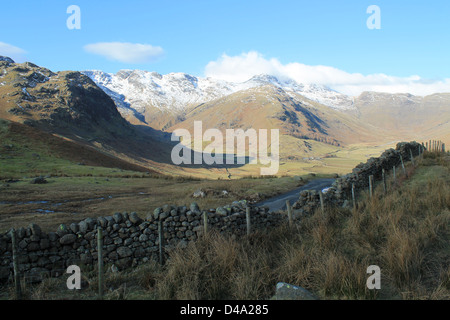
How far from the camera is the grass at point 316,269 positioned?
5633mm

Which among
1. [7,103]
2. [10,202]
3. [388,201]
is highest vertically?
[7,103]

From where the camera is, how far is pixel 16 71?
11531cm

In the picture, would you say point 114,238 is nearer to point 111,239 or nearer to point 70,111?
point 111,239

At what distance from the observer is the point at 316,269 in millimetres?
5996

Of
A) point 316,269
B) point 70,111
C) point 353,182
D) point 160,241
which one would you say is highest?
point 70,111

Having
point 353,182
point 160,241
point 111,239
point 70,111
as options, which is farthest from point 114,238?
point 70,111

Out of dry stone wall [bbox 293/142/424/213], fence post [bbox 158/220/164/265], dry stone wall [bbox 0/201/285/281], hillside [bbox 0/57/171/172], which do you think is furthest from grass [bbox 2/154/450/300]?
hillside [bbox 0/57/171/172]

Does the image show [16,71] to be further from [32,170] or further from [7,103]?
[32,170]

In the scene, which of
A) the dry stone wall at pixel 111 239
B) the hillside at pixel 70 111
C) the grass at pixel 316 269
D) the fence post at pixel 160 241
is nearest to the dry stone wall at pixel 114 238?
the dry stone wall at pixel 111 239

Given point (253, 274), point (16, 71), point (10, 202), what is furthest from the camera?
point (16, 71)

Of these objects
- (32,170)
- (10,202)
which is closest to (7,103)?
(32,170)

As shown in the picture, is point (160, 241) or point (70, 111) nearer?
point (160, 241)

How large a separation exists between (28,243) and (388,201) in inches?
490

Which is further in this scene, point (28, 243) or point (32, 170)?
point (32, 170)
